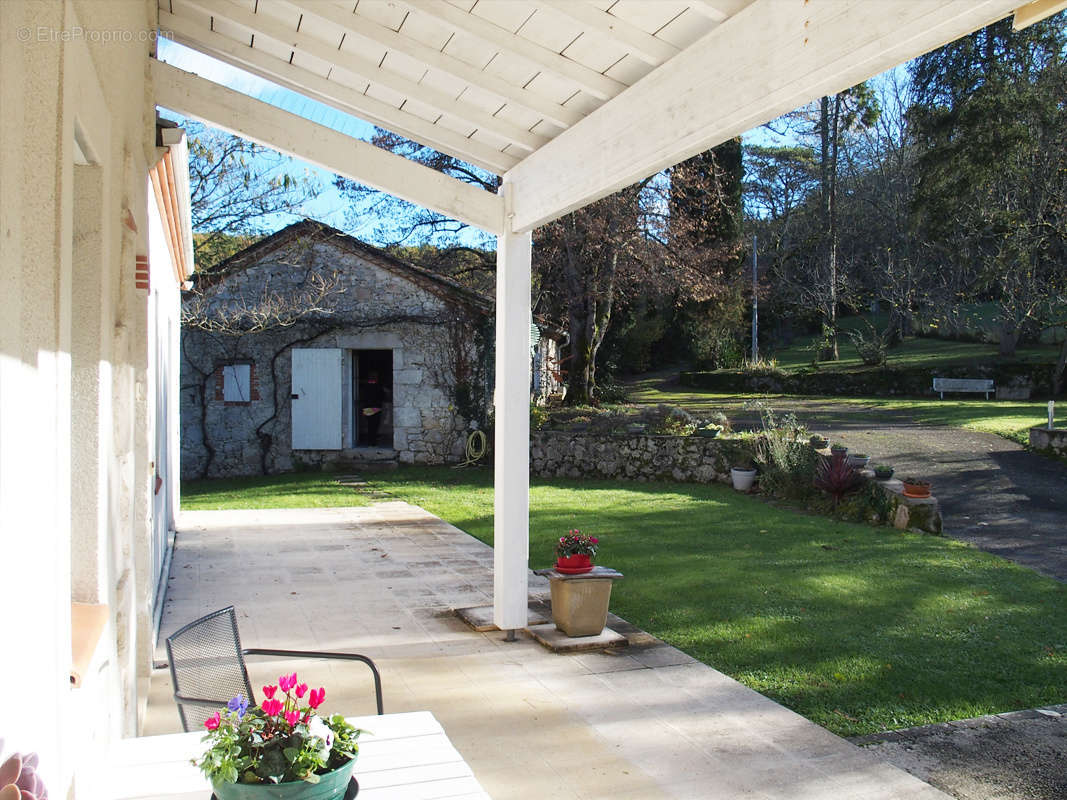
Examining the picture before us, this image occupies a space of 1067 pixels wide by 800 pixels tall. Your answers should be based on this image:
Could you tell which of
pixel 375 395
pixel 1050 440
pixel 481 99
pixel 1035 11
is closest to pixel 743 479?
pixel 1050 440

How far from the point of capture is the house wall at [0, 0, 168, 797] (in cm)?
150

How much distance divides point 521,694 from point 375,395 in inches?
523

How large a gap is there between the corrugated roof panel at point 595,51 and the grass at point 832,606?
312cm

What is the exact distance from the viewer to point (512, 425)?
530cm

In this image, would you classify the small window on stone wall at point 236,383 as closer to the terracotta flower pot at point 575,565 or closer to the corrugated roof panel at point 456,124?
the terracotta flower pot at point 575,565

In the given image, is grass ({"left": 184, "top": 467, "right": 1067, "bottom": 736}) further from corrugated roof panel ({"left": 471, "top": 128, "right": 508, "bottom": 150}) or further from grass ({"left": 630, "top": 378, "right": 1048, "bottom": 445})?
grass ({"left": 630, "top": 378, "right": 1048, "bottom": 445})

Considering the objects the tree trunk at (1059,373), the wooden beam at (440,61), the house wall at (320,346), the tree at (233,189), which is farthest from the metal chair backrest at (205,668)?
the tree trunk at (1059,373)

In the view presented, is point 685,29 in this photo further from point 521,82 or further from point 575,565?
point 575,565

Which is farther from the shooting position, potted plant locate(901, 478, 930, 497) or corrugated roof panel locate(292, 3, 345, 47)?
potted plant locate(901, 478, 930, 497)

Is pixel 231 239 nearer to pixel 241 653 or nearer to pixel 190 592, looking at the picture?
pixel 190 592

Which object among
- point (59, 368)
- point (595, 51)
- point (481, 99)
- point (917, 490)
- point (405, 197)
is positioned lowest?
point (917, 490)

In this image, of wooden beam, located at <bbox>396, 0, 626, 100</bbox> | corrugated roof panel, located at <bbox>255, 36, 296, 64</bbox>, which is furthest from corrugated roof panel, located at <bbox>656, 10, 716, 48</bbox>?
corrugated roof panel, located at <bbox>255, 36, 296, 64</bbox>

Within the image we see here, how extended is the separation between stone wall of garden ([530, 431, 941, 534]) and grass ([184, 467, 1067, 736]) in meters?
1.89

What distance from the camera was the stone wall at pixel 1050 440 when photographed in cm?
1245
